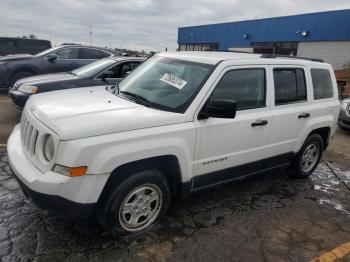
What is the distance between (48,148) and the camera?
9.79 ft

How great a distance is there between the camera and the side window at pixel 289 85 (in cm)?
436

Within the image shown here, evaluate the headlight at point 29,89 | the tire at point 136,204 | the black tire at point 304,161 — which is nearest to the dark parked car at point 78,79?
the headlight at point 29,89

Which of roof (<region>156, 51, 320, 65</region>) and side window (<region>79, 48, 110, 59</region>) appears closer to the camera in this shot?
roof (<region>156, 51, 320, 65</region>)

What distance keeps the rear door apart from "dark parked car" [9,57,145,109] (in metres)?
3.96

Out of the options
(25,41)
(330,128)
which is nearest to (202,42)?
(25,41)

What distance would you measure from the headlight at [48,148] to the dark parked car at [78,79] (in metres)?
4.20

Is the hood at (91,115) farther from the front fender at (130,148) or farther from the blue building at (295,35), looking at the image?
the blue building at (295,35)

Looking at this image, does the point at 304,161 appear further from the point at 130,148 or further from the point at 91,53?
the point at 91,53

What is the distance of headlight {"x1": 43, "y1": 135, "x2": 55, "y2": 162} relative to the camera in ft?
9.58

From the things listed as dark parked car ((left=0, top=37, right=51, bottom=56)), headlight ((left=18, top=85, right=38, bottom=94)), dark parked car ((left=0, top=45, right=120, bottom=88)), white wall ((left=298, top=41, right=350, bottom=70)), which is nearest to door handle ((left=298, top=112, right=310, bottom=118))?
headlight ((left=18, top=85, right=38, bottom=94))

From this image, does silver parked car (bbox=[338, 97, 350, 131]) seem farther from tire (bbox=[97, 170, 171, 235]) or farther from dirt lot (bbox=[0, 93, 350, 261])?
tire (bbox=[97, 170, 171, 235])

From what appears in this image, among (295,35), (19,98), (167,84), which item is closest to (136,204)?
(167,84)

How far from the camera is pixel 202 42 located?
1518 inches

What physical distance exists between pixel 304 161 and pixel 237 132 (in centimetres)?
197
